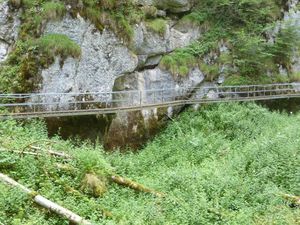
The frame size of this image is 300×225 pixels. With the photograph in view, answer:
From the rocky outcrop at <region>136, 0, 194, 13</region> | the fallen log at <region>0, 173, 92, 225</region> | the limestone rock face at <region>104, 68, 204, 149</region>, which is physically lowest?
the fallen log at <region>0, 173, 92, 225</region>

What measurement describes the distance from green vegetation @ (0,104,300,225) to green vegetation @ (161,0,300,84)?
318 inches

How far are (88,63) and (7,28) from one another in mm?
3541

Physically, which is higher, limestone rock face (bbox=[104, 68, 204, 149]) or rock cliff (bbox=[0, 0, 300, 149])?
rock cliff (bbox=[0, 0, 300, 149])

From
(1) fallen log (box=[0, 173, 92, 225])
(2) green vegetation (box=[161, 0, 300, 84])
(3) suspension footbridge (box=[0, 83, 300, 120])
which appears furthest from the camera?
(2) green vegetation (box=[161, 0, 300, 84])

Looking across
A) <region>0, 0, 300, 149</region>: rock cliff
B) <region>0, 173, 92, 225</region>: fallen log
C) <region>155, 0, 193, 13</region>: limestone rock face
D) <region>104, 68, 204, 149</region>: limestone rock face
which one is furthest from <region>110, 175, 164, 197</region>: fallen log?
<region>155, 0, 193, 13</region>: limestone rock face

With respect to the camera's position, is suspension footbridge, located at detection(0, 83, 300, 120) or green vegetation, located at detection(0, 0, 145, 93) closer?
suspension footbridge, located at detection(0, 83, 300, 120)

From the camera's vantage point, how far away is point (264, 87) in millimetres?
22984

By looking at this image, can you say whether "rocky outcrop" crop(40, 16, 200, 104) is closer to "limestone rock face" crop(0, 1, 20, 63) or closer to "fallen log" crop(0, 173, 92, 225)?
"limestone rock face" crop(0, 1, 20, 63)

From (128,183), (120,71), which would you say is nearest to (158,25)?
(120,71)

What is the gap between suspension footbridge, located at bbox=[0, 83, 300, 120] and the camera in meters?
14.0

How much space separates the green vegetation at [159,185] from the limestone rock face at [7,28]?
370 centimetres

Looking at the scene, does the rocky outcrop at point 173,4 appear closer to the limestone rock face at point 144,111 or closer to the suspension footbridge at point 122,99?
the limestone rock face at point 144,111

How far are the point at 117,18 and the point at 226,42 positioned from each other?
7.75 meters

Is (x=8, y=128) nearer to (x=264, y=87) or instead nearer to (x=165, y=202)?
(x=165, y=202)
